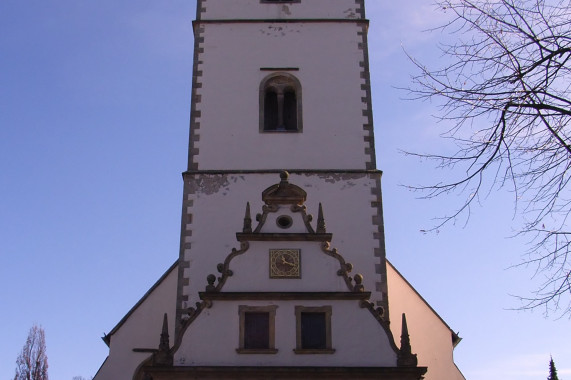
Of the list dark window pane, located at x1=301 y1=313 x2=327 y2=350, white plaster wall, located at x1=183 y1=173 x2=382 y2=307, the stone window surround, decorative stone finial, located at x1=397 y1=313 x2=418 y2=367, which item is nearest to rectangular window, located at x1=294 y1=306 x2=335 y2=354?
dark window pane, located at x1=301 y1=313 x2=327 y2=350

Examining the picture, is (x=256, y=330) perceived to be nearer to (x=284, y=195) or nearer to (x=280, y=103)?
(x=284, y=195)

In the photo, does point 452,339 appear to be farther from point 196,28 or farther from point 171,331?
point 196,28

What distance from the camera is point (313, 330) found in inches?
484

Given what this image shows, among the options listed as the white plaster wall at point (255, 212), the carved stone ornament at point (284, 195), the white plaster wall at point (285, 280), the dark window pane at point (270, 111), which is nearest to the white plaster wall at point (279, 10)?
the dark window pane at point (270, 111)

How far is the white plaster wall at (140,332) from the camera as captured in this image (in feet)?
48.8

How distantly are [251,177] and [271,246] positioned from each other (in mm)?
2692

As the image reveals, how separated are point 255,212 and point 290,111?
101 inches

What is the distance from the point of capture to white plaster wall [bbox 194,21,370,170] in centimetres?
1567

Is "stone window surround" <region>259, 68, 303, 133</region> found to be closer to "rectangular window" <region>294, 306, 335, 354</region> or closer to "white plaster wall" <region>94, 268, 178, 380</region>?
"white plaster wall" <region>94, 268, 178, 380</region>

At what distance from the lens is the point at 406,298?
52.2 ft

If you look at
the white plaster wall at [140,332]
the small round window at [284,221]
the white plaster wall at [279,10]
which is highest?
the white plaster wall at [279,10]

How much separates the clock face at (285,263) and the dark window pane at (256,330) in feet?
2.34

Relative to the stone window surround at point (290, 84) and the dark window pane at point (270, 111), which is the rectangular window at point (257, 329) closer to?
the stone window surround at point (290, 84)

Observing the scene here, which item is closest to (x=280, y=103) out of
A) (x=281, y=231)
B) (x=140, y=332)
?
(x=281, y=231)
